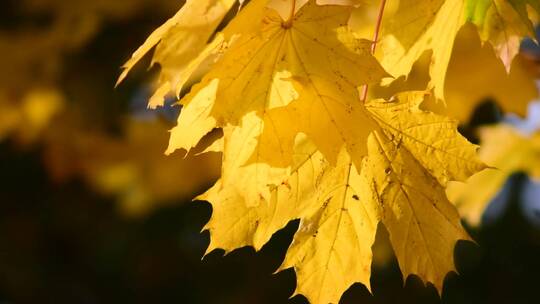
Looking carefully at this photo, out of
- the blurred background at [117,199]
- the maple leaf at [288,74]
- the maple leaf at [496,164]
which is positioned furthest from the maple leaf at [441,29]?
the blurred background at [117,199]

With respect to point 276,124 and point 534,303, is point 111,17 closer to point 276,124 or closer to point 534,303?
point 534,303

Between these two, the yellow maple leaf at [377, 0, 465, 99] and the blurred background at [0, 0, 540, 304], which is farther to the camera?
the blurred background at [0, 0, 540, 304]

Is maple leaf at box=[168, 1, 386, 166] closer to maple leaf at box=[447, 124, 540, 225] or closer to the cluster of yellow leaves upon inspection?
the cluster of yellow leaves

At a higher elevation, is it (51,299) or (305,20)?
(305,20)

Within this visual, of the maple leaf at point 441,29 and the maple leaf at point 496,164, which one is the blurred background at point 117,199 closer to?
the maple leaf at point 496,164

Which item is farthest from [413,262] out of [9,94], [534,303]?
[534,303]

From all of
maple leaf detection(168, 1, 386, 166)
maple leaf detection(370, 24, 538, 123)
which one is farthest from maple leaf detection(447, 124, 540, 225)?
maple leaf detection(168, 1, 386, 166)

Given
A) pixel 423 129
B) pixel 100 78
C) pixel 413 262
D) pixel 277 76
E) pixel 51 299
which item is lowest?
pixel 51 299
